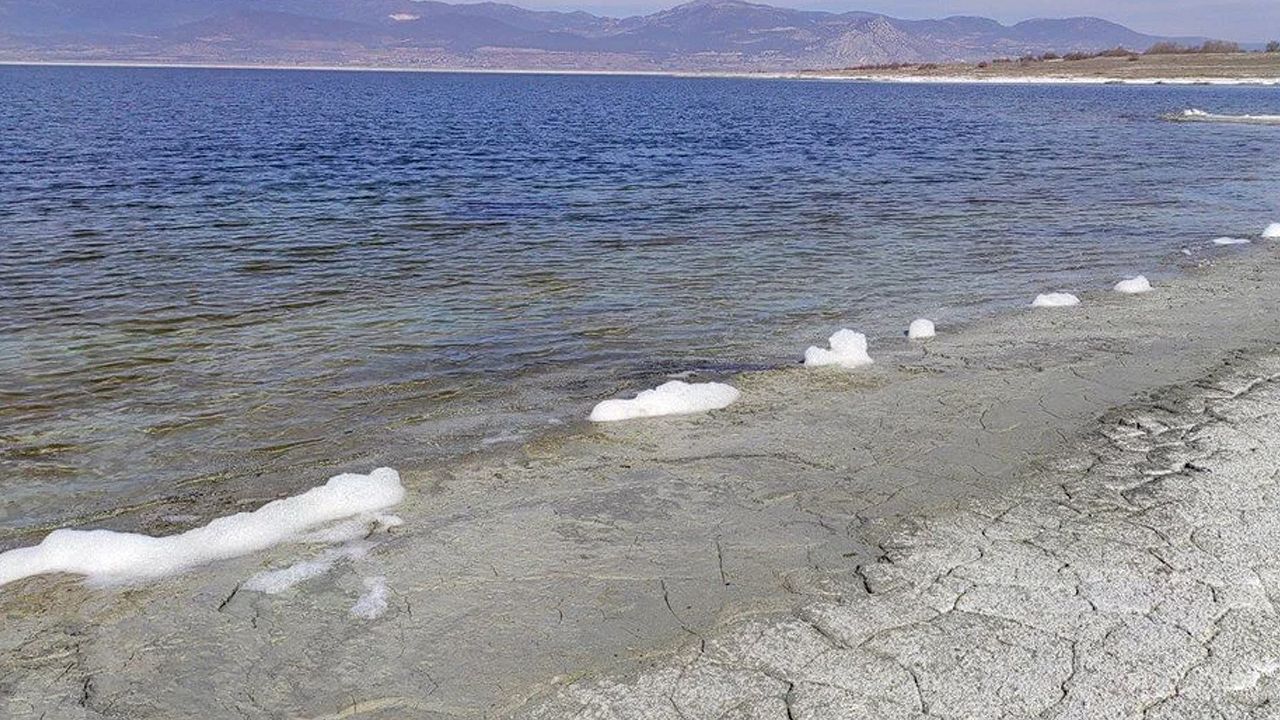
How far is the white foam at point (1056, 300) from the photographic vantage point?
11.8 m

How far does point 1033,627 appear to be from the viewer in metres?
4.43

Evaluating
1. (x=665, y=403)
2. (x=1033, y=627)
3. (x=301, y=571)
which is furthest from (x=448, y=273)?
(x=1033, y=627)

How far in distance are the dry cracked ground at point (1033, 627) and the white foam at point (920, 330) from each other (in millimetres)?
4405

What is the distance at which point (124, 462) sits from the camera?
7.17 m

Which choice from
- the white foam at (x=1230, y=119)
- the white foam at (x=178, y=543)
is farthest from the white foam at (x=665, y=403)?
the white foam at (x=1230, y=119)

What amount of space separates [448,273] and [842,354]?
7.17 metres

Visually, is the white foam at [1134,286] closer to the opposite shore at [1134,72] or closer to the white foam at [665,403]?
the white foam at [665,403]

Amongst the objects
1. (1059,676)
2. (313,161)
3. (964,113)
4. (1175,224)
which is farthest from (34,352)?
(964,113)

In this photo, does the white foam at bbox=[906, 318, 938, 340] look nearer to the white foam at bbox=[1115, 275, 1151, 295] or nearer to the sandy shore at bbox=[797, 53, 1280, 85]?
the white foam at bbox=[1115, 275, 1151, 295]

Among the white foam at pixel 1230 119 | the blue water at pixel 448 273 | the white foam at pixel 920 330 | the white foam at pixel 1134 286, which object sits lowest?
the blue water at pixel 448 273

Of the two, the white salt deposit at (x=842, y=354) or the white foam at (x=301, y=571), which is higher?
the white salt deposit at (x=842, y=354)

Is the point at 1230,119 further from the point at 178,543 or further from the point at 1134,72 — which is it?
the point at 1134,72

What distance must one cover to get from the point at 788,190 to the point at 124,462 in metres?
20.3

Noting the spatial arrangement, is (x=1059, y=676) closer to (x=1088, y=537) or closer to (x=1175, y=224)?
(x=1088, y=537)
